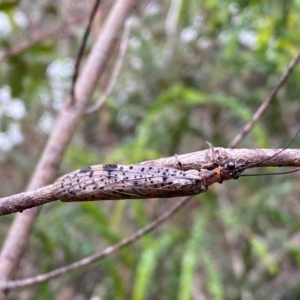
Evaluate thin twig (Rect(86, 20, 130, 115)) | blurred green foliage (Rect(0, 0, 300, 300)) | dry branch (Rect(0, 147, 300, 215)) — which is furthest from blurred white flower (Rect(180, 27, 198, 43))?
dry branch (Rect(0, 147, 300, 215))

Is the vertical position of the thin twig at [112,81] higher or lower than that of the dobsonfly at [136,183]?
higher

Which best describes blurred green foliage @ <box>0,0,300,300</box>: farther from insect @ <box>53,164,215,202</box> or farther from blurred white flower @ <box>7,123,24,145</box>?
insect @ <box>53,164,215,202</box>

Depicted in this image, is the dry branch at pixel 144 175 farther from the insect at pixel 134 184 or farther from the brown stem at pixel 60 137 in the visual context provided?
the brown stem at pixel 60 137

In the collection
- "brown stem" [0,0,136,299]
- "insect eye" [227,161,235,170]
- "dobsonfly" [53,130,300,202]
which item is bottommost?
"insect eye" [227,161,235,170]

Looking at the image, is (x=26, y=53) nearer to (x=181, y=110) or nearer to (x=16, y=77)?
(x=16, y=77)

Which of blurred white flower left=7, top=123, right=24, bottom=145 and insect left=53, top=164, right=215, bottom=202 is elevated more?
blurred white flower left=7, top=123, right=24, bottom=145

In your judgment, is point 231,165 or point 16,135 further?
point 16,135

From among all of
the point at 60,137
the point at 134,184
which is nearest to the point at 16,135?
the point at 60,137

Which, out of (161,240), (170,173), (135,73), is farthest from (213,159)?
(135,73)

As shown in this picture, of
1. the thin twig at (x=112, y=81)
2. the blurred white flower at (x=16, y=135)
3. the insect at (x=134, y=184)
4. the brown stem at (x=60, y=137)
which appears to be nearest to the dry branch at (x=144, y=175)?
the insect at (x=134, y=184)

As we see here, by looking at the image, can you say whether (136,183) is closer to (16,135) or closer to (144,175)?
(144,175)
